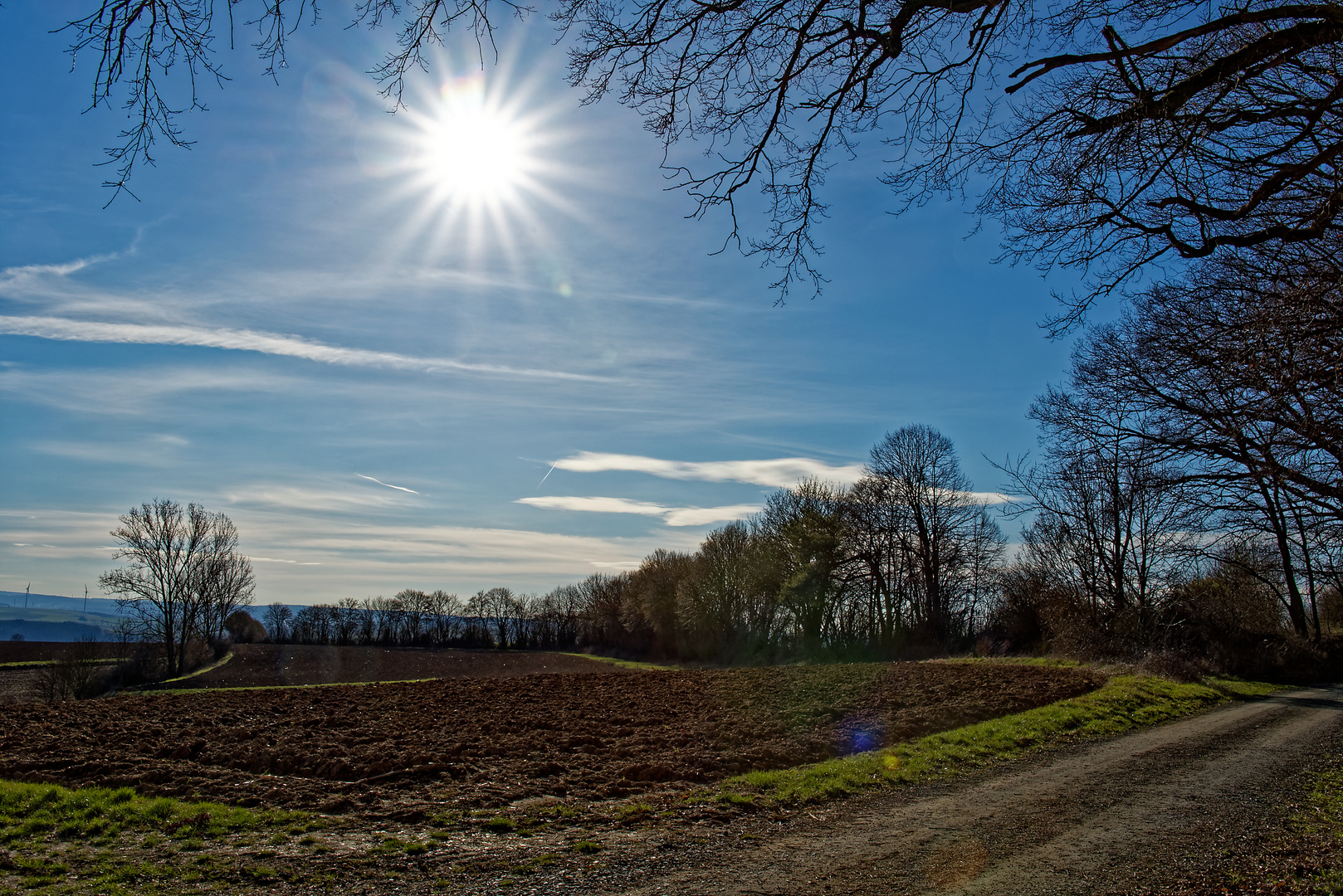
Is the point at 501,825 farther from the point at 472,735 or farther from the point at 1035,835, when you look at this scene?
the point at 472,735

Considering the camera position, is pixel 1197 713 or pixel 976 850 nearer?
pixel 976 850

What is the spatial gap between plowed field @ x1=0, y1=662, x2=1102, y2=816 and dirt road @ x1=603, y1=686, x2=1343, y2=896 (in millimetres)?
2612

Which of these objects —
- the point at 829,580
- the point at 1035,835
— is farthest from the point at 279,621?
the point at 1035,835

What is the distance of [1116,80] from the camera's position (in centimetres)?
536

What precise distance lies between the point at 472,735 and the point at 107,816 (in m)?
5.77

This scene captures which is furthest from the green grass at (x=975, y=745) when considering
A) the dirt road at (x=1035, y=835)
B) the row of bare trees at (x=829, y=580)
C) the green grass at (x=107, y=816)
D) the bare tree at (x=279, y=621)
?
the bare tree at (x=279, y=621)

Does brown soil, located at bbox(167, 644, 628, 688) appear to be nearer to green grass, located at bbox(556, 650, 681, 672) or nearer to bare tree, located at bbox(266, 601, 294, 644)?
green grass, located at bbox(556, 650, 681, 672)

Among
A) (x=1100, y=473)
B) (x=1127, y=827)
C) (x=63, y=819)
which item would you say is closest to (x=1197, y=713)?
(x=1100, y=473)

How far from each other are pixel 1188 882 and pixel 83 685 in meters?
36.7

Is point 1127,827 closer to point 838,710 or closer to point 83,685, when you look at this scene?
point 838,710

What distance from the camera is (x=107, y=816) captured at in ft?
24.8

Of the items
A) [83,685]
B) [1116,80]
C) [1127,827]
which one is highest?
[1116,80]

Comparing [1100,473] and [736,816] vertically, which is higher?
[1100,473]

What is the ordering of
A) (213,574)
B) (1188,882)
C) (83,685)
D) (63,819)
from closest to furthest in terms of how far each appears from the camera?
(1188,882) < (63,819) < (83,685) < (213,574)
